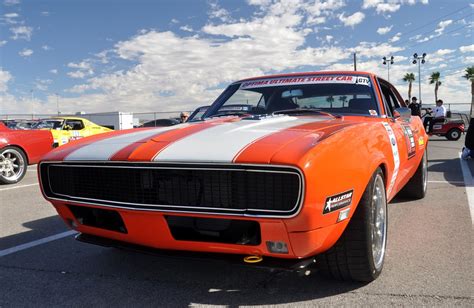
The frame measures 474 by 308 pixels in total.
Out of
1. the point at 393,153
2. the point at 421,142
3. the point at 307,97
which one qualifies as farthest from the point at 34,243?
the point at 421,142

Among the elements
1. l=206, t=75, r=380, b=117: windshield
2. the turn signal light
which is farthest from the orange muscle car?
l=206, t=75, r=380, b=117: windshield

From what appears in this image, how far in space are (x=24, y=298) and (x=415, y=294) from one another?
92.1 inches

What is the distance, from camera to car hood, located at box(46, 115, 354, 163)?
2.15m

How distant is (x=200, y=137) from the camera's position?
99.0 inches

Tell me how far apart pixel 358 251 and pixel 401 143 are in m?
1.49

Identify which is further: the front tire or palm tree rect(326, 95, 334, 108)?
the front tire

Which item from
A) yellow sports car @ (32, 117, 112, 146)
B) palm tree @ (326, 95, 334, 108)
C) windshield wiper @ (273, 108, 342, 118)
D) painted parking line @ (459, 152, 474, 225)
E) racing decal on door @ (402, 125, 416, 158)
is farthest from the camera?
yellow sports car @ (32, 117, 112, 146)

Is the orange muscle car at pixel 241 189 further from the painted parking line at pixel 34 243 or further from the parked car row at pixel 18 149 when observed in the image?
the parked car row at pixel 18 149

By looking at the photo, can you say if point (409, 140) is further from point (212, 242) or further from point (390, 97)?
point (212, 242)

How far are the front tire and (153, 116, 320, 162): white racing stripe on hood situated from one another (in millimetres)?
5907

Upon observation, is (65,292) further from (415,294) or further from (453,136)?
(453,136)

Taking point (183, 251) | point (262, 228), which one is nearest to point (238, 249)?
point (262, 228)

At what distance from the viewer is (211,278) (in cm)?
277

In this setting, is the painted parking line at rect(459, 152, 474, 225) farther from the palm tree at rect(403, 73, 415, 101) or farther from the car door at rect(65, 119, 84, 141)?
the palm tree at rect(403, 73, 415, 101)
